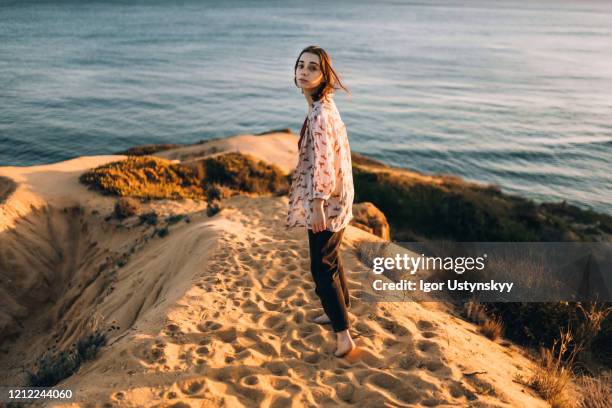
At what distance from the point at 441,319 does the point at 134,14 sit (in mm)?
116400

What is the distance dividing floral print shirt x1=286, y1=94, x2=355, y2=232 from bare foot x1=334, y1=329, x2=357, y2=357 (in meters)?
1.22

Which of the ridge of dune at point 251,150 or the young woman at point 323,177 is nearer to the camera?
the young woman at point 323,177

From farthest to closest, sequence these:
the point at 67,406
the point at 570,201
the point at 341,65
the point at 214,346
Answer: the point at 341,65, the point at 570,201, the point at 214,346, the point at 67,406

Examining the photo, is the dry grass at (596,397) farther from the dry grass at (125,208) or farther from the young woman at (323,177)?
the dry grass at (125,208)

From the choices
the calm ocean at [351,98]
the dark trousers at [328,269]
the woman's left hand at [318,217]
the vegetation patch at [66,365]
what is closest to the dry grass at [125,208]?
the vegetation patch at [66,365]

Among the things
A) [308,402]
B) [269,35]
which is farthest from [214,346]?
[269,35]

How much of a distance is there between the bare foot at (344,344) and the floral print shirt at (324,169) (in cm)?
122

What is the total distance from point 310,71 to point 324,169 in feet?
2.87

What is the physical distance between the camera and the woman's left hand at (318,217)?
3717 millimetres

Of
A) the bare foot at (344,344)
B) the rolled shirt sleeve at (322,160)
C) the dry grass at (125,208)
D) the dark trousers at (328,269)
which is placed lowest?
the dry grass at (125,208)

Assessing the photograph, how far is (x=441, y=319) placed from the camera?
595cm

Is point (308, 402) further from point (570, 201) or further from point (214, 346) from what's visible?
point (570, 201)

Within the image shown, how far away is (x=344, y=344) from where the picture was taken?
4613mm

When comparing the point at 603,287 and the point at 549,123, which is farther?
the point at 549,123
